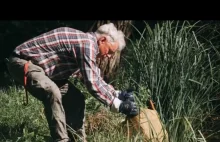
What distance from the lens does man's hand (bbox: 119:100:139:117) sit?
5211mm

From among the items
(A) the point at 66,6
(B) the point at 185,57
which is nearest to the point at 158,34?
(B) the point at 185,57

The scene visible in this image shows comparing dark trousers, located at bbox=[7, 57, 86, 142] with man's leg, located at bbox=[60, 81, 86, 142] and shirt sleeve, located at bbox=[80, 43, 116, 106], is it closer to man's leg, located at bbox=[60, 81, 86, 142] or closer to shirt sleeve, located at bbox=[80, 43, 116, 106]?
man's leg, located at bbox=[60, 81, 86, 142]

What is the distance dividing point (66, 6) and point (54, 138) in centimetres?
140

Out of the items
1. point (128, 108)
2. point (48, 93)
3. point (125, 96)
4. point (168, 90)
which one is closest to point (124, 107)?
point (128, 108)

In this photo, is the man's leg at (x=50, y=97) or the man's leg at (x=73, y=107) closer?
the man's leg at (x=50, y=97)

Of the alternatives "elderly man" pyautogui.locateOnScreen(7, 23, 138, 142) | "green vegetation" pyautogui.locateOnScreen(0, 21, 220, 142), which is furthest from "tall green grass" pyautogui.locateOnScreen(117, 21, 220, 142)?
"elderly man" pyautogui.locateOnScreen(7, 23, 138, 142)

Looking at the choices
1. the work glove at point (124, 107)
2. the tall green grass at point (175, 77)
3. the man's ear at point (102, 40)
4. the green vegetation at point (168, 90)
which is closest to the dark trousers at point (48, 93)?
the green vegetation at point (168, 90)

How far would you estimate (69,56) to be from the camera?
5430 millimetres

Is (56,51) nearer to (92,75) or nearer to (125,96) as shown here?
(92,75)

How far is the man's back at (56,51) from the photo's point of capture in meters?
5.39

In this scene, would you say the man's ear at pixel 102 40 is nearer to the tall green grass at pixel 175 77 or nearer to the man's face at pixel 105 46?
the man's face at pixel 105 46

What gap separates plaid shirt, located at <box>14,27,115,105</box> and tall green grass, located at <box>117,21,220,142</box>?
721 millimetres

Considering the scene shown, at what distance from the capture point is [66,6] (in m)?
4.70

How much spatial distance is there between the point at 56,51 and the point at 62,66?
158 mm
